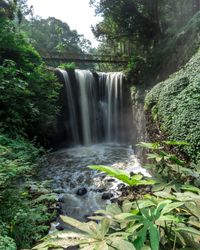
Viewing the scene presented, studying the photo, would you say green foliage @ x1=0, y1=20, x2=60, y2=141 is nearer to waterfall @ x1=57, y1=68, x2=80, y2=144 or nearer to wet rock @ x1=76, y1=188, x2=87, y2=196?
wet rock @ x1=76, y1=188, x2=87, y2=196

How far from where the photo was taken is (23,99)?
267 inches

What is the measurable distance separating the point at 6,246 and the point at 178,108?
5380mm

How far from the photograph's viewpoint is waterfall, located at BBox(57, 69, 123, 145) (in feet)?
47.5

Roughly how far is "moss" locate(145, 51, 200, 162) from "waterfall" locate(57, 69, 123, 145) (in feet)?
19.3

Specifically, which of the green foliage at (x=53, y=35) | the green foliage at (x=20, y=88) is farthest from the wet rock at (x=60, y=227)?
the green foliage at (x=53, y=35)

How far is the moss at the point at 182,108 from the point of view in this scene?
546cm

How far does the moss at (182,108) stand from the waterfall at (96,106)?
5.89 meters

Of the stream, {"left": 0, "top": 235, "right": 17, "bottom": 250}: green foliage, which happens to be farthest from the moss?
{"left": 0, "top": 235, "right": 17, "bottom": 250}: green foliage

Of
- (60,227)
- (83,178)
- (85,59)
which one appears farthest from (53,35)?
(60,227)

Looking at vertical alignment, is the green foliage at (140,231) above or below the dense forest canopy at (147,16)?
below

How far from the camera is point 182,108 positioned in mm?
6551

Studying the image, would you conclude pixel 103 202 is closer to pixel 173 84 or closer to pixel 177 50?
pixel 173 84

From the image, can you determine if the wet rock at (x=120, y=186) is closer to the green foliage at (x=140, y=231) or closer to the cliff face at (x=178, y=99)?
the cliff face at (x=178, y=99)

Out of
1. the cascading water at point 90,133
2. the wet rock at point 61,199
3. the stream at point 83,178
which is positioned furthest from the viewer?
the cascading water at point 90,133
